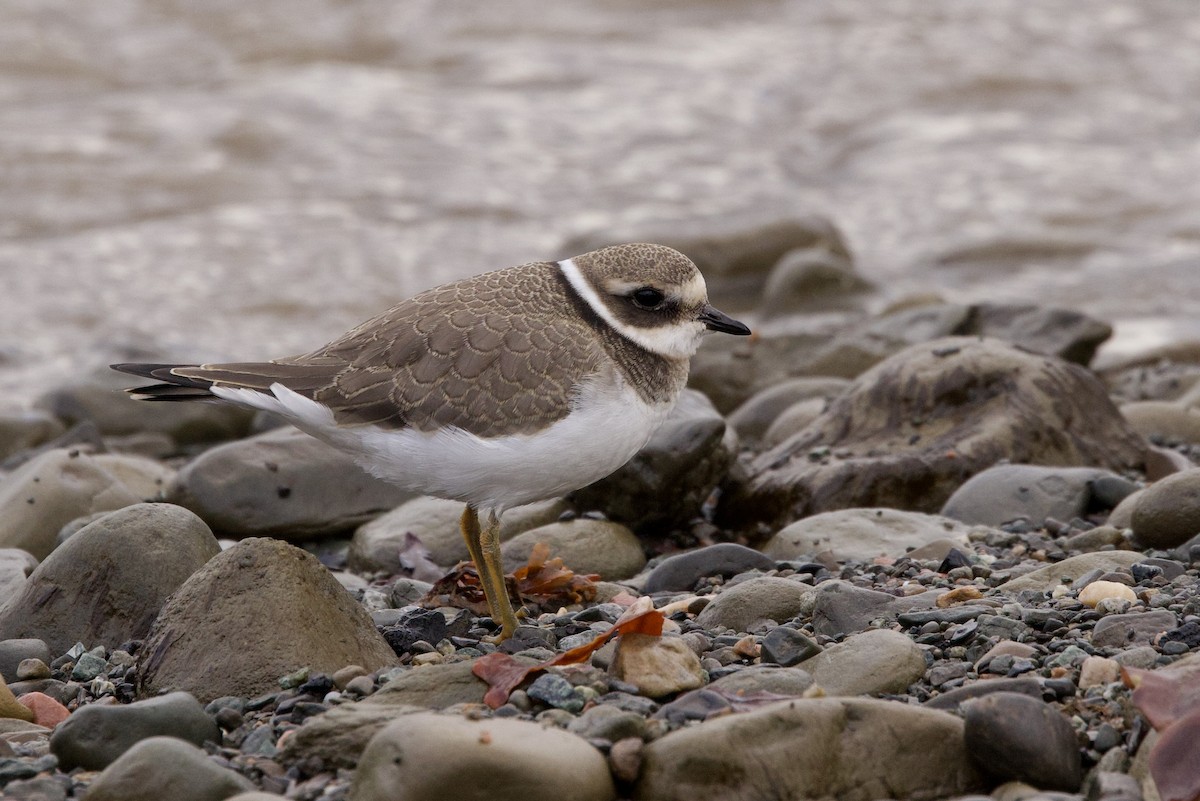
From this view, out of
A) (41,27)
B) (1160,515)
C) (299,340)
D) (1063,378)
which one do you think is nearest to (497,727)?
(1160,515)

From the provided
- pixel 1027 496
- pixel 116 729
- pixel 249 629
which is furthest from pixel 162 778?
pixel 1027 496

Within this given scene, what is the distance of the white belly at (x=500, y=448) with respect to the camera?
209 inches

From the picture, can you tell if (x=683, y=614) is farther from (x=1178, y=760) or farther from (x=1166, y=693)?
(x=1178, y=760)

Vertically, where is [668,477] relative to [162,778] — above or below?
below

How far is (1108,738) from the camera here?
415 cm

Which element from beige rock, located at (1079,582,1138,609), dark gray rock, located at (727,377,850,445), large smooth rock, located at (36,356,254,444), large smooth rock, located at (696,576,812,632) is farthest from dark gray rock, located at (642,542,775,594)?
large smooth rock, located at (36,356,254,444)

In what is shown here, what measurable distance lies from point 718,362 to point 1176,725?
7174 millimetres

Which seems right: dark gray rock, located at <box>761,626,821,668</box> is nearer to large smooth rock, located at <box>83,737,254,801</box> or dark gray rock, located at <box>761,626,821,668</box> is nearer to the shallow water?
large smooth rock, located at <box>83,737,254,801</box>

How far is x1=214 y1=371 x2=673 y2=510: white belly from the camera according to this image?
532 centimetres

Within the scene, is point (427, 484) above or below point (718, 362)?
above

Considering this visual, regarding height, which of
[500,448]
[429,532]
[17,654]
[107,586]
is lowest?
[429,532]

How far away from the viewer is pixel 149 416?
10.6 m

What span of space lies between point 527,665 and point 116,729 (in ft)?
4.40

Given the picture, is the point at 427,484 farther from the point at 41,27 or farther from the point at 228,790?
the point at 41,27
